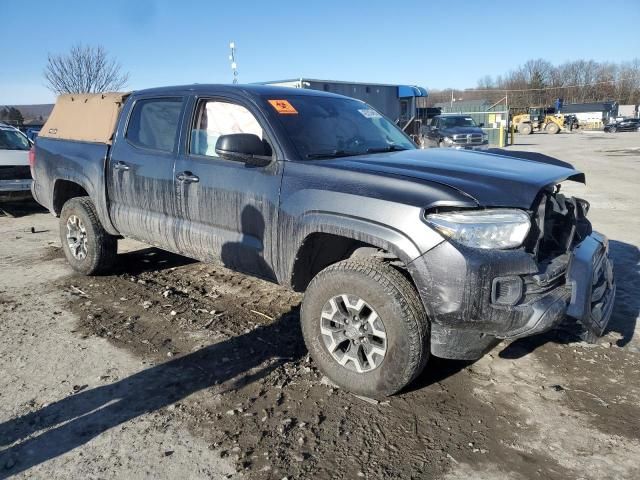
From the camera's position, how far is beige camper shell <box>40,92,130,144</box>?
5.18 meters

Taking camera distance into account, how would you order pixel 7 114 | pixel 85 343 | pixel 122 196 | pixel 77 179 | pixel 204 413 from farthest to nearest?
pixel 7 114 → pixel 77 179 → pixel 122 196 → pixel 85 343 → pixel 204 413

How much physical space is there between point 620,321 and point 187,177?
3690 mm

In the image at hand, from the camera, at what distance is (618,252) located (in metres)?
6.25

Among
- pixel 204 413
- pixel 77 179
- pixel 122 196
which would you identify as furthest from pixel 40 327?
pixel 204 413

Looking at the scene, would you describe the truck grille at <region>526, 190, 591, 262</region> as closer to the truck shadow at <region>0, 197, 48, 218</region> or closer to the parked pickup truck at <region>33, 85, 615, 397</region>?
the parked pickup truck at <region>33, 85, 615, 397</region>

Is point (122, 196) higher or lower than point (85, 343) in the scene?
higher

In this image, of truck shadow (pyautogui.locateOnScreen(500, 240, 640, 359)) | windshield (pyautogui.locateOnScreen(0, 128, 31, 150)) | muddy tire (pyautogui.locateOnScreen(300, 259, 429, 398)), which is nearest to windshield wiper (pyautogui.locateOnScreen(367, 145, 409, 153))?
muddy tire (pyautogui.locateOnScreen(300, 259, 429, 398))

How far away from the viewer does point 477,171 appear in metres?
3.18

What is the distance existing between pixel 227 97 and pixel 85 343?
2151 mm

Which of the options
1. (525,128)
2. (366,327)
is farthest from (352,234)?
(525,128)

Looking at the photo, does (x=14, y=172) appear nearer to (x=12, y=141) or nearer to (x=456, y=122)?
(x=12, y=141)

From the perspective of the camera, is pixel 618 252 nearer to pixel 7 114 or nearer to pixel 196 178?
pixel 196 178

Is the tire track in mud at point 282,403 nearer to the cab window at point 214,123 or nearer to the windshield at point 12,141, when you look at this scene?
the cab window at point 214,123

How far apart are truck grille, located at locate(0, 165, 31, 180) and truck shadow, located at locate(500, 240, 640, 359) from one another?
8.91m
